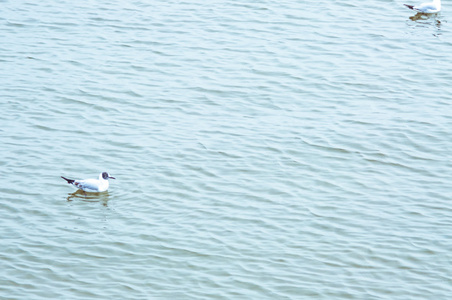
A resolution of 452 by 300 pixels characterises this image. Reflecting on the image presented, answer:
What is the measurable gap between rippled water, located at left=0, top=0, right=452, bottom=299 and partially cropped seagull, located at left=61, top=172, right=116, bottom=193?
0.14 metres

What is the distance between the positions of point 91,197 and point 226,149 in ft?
8.81

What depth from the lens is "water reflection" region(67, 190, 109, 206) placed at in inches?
491

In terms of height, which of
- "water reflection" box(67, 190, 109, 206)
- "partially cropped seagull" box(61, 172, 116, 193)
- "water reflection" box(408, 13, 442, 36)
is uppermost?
"water reflection" box(408, 13, 442, 36)

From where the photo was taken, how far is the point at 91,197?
12.5 m

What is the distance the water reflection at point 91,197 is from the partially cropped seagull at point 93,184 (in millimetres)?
84

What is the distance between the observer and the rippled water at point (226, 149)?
10.7 m

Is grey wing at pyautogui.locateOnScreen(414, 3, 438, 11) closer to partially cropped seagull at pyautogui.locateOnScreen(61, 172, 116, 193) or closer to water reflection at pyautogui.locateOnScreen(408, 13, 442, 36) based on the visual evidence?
water reflection at pyautogui.locateOnScreen(408, 13, 442, 36)

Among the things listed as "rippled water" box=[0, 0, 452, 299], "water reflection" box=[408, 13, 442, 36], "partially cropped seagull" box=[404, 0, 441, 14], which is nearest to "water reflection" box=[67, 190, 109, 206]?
"rippled water" box=[0, 0, 452, 299]

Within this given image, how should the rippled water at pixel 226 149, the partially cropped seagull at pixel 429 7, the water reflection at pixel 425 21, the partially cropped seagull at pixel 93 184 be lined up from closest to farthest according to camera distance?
the rippled water at pixel 226 149 → the partially cropped seagull at pixel 93 184 → the water reflection at pixel 425 21 → the partially cropped seagull at pixel 429 7

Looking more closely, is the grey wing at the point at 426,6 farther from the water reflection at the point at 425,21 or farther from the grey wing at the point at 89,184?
the grey wing at the point at 89,184

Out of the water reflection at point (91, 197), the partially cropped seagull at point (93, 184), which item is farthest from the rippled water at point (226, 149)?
the partially cropped seagull at point (93, 184)

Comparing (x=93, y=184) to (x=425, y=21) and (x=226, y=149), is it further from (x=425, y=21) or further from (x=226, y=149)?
(x=425, y=21)

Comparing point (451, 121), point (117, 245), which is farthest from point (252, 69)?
point (117, 245)

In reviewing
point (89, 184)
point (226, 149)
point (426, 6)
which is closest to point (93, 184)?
point (89, 184)
